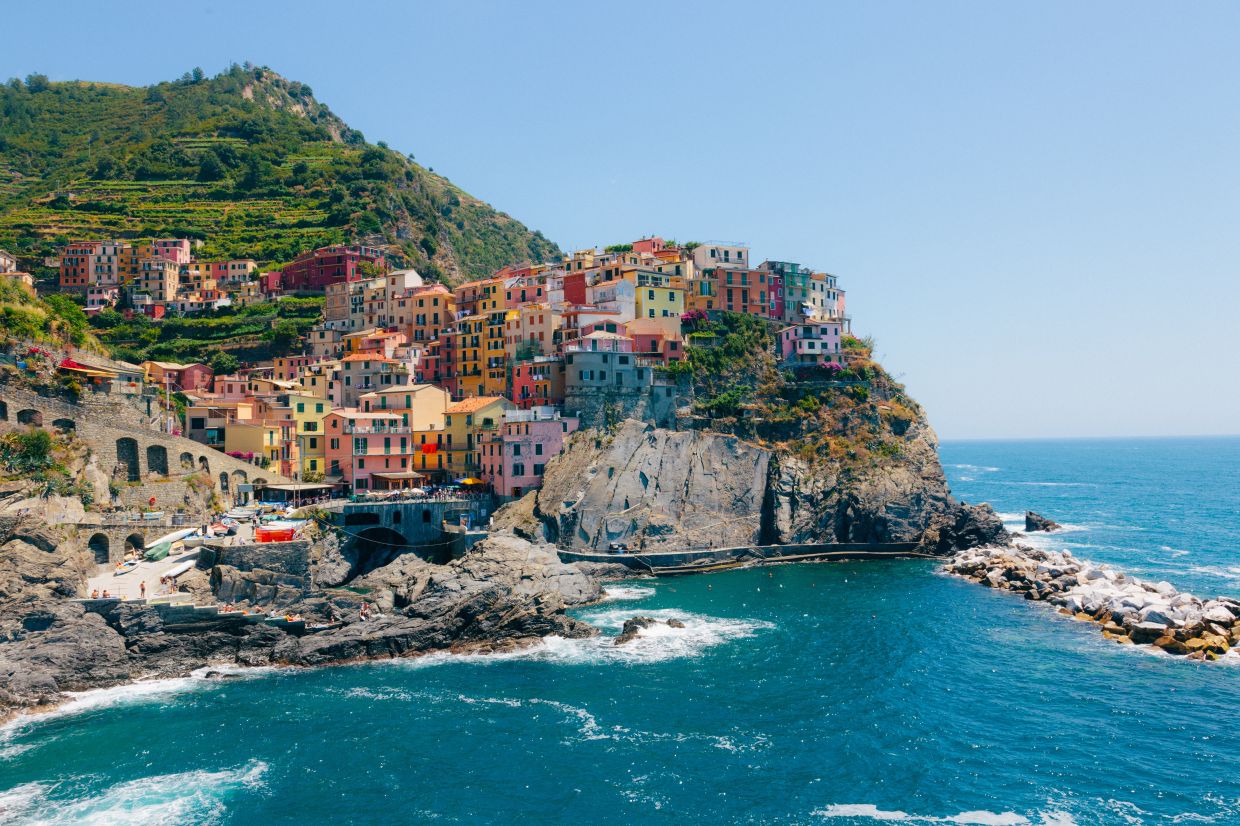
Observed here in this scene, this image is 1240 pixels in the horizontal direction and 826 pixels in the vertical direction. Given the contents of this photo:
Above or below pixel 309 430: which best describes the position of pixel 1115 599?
below

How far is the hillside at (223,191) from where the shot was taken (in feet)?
440

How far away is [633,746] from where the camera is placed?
130ft

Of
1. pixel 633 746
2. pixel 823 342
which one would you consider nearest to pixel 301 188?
pixel 823 342

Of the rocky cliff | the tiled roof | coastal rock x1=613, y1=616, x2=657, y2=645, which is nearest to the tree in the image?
the tiled roof

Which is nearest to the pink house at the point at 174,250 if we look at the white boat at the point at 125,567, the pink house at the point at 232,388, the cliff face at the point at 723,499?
the pink house at the point at 232,388

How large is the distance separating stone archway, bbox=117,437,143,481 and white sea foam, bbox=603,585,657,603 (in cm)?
3404

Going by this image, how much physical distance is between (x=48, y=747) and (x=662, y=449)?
2048 inches

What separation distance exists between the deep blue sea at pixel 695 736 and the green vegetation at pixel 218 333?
63.1m

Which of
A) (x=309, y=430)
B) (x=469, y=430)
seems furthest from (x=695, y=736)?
(x=309, y=430)

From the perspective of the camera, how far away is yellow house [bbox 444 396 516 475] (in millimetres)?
82688

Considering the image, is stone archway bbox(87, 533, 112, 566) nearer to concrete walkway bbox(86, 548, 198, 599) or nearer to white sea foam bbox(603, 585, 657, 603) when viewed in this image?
concrete walkway bbox(86, 548, 198, 599)

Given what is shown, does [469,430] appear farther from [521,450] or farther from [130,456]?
[130,456]

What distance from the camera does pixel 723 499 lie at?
8081cm

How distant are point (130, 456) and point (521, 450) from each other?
96.8ft
